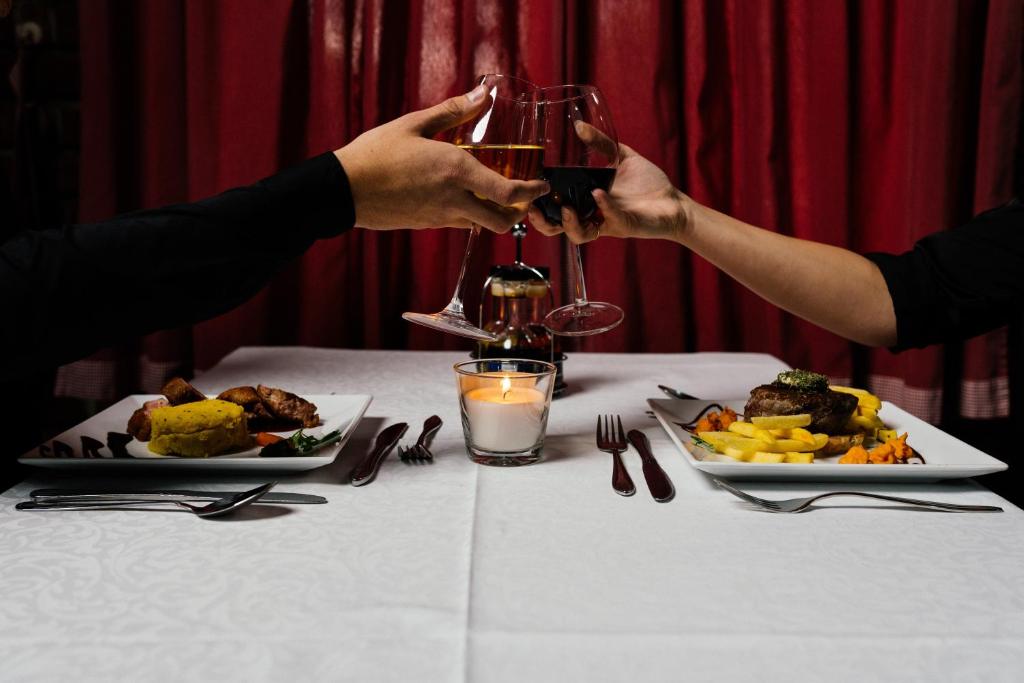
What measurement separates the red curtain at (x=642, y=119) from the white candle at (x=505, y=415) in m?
1.10

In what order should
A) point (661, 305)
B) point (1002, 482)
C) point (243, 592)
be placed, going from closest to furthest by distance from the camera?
point (243, 592), point (1002, 482), point (661, 305)

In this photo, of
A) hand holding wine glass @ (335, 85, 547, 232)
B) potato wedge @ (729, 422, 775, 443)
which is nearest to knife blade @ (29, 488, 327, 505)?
hand holding wine glass @ (335, 85, 547, 232)

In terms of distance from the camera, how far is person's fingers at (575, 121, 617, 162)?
101 cm

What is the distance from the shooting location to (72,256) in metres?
0.80

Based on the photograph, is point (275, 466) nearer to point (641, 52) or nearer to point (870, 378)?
point (641, 52)

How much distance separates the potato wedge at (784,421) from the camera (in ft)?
3.11

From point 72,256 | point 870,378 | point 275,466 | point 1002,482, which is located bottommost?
point 1002,482

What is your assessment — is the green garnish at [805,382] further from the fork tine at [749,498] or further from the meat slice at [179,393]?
the meat slice at [179,393]

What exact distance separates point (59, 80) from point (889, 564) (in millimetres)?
2169

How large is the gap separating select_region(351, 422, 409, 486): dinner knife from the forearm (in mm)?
506

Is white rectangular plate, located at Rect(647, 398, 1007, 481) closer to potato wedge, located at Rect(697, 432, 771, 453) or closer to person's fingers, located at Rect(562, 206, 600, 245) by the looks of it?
potato wedge, located at Rect(697, 432, 771, 453)

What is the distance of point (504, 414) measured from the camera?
94 cm

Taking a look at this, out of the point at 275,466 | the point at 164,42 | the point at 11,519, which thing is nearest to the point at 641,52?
the point at 164,42

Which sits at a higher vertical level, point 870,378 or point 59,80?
point 59,80
